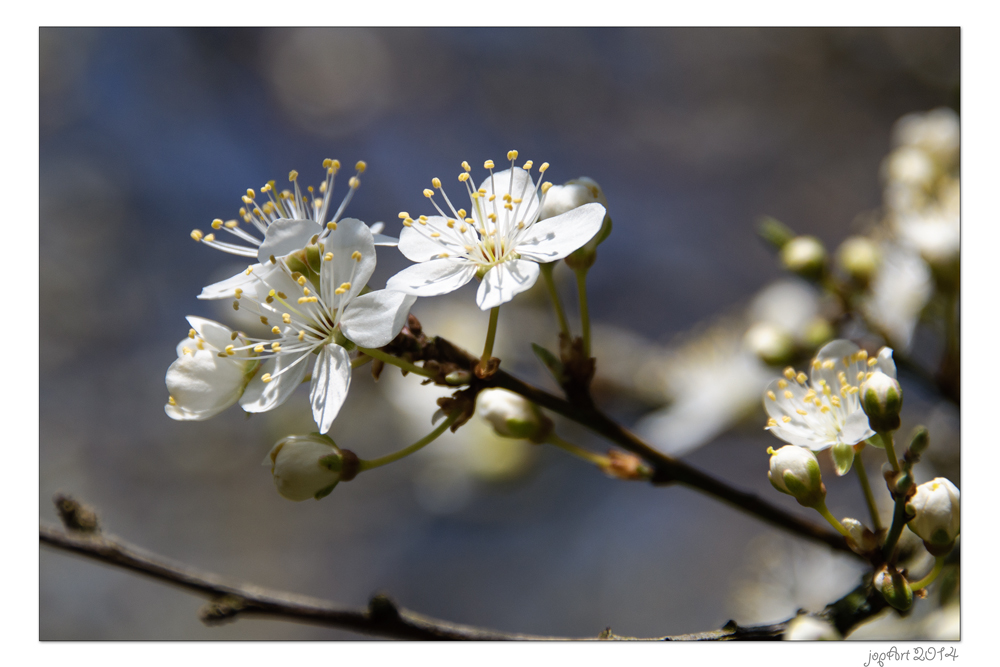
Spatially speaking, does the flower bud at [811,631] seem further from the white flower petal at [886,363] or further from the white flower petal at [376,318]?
the white flower petal at [376,318]

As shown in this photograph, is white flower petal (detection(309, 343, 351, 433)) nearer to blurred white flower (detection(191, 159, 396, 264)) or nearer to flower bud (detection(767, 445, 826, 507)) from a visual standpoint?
blurred white flower (detection(191, 159, 396, 264))

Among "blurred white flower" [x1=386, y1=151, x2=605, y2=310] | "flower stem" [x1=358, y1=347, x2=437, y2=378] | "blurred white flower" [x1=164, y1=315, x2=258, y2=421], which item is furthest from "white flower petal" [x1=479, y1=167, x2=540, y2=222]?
"blurred white flower" [x1=164, y1=315, x2=258, y2=421]

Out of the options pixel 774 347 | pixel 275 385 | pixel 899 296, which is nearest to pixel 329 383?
pixel 275 385

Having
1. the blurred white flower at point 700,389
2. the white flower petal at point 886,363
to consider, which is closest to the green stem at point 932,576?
the white flower petal at point 886,363

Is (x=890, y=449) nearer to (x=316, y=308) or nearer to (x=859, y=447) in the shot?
(x=859, y=447)

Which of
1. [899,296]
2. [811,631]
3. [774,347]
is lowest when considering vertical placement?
[811,631]

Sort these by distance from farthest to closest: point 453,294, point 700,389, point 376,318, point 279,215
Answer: point 453,294
point 700,389
point 279,215
point 376,318

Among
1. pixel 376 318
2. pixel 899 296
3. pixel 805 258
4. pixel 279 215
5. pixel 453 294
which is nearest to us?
pixel 376 318
